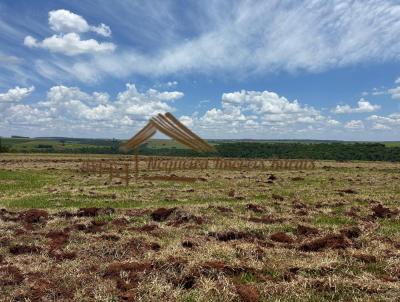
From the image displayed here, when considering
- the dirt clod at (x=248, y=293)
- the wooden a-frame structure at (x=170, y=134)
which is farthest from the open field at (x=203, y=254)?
the wooden a-frame structure at (x=170, y=134)

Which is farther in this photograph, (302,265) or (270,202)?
(270,202)

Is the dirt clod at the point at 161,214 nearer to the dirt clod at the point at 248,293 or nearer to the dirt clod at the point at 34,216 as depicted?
the dirt clod at the point at 34,216

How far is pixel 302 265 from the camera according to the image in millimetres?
→ 9328

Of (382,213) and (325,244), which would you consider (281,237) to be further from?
(382,213)

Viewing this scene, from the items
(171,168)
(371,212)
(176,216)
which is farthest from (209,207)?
(171,168)

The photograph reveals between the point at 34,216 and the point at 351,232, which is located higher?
the point at 351,232

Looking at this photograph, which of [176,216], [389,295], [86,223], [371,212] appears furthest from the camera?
[371,212]

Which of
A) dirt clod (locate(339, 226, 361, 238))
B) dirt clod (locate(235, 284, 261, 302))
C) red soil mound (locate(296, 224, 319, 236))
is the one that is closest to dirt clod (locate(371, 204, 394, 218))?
dirt clod (locate(339, 226, 361, 238))

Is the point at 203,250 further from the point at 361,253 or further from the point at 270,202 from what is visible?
the point at 270,202

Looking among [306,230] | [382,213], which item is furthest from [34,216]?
[382,213]

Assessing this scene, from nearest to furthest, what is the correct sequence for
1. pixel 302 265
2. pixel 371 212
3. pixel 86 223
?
pixel 302 265 → pixel 86 223 → pixel 371 212

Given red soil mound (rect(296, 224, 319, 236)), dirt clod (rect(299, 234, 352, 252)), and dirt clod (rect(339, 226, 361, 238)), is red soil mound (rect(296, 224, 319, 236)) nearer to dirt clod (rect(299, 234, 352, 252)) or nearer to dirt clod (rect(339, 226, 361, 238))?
dirt clod (rect(339, 226, 361, 238))

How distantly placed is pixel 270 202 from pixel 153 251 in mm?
10495

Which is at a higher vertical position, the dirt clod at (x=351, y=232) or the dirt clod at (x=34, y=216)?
the dirt clod at (x=351, y=232)
